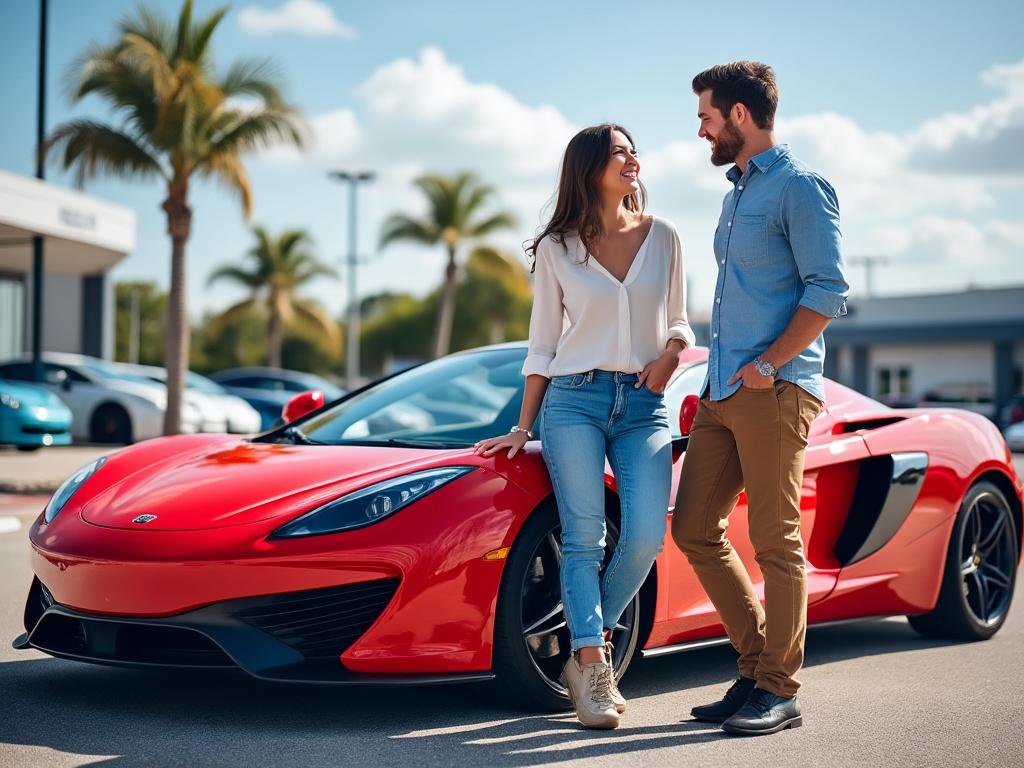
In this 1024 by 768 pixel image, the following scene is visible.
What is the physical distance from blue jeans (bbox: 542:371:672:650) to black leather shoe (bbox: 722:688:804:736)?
467 mm

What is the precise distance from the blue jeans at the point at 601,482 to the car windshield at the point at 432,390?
55cm

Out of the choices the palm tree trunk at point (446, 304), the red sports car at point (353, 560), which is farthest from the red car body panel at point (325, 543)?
the palm tree trunk at point (446, 304)

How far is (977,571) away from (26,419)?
11.7 m

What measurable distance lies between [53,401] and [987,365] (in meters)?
35.0

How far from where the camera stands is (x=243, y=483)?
394 centimetres

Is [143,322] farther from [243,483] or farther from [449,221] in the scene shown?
[243,483]

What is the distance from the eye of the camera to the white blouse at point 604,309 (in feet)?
12.8

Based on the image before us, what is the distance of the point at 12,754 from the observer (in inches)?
133

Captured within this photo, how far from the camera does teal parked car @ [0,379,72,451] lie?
14.3 m

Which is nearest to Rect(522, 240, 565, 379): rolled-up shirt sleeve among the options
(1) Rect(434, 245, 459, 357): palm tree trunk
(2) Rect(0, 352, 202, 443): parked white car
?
(2) Rect(0, 352, 202, 443): parked white car

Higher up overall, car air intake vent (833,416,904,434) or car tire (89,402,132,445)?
car air intake vent (833,416,904,434)

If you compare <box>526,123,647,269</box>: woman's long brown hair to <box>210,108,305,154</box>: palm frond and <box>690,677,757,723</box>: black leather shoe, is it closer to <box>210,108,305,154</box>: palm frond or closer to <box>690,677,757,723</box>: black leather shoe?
<box>690,677,757,723</box>: black leather shoe

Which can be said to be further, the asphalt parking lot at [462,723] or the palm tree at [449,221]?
the palm tree at [449,221]

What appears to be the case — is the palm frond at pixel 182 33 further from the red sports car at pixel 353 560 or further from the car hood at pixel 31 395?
the red sports car at pixel 353 560
